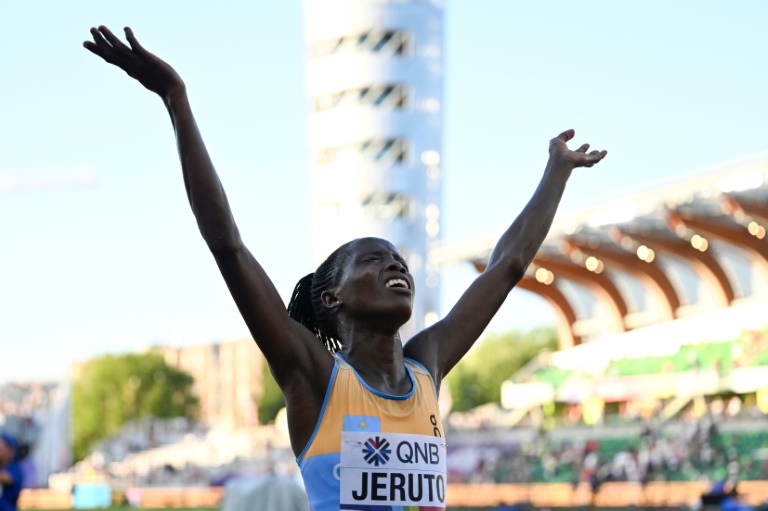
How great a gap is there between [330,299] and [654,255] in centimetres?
4291

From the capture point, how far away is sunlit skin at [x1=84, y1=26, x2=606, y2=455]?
3168 millimetres

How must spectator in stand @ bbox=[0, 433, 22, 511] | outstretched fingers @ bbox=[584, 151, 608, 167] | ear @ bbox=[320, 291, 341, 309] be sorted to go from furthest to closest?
spectator in stand @ bbox=[0, 433, 22, 511], outstretched fingers @ bbox=[584, 151, 608, 167], ear @ bbox=[320, 291, 341, 309]

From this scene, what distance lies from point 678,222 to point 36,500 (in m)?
22.8

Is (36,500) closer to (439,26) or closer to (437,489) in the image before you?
(439,26)

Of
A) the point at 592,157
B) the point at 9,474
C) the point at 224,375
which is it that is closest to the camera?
the point at 592,157

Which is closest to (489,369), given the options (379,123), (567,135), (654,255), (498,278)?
(379,123)

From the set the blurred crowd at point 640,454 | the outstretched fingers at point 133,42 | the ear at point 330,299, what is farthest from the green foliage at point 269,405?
the outstretched fingers at point 133,42

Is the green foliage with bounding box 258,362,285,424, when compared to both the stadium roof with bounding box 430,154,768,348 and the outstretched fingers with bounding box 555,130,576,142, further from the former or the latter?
the outstretched fingers with bounding box 555,130,576,142

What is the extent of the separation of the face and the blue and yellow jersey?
0.21 metres

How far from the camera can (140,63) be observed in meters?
3.24

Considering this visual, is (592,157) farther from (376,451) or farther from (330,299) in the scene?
(376,451)

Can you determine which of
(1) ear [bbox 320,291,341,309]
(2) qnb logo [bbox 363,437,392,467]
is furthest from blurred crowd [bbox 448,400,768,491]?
(2) qnb logo [bbox 363,437,392,467]

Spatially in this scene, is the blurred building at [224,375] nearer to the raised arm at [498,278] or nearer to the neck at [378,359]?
the raised arm at [498,278]

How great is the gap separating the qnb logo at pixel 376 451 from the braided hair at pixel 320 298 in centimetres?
42
